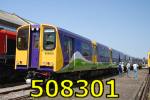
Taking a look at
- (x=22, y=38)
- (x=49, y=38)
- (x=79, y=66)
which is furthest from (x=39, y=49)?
(x=79, y=66)

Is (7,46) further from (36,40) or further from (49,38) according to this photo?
(49,38)

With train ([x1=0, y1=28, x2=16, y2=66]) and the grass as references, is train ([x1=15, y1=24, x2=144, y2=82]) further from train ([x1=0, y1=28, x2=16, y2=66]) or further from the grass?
train ([x1=0, y1=28, x2=16, y2=66])

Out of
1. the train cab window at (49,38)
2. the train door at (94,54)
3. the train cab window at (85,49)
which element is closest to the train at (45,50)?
the train cab window at (49,38)

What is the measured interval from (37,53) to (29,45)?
67 centimetres

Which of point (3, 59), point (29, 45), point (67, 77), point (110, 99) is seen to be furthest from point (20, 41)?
point (110, 99)

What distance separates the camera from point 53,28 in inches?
578

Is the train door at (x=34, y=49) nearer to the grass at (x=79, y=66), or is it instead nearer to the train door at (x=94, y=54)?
the grass at (x=79, y=66)

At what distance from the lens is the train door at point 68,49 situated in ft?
50.8

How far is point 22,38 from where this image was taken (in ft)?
51.6

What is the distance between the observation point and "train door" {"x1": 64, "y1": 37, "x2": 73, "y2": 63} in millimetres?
15470

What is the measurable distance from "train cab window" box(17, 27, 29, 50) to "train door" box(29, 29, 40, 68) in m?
0.29

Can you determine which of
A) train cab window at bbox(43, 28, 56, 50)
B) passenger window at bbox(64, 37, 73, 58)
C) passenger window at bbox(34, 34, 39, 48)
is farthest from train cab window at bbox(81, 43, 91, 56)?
train cab window at bbox(43, 28, 56, 50)

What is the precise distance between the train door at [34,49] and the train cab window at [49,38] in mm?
547

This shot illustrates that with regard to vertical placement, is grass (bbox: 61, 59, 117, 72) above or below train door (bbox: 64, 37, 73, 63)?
below
